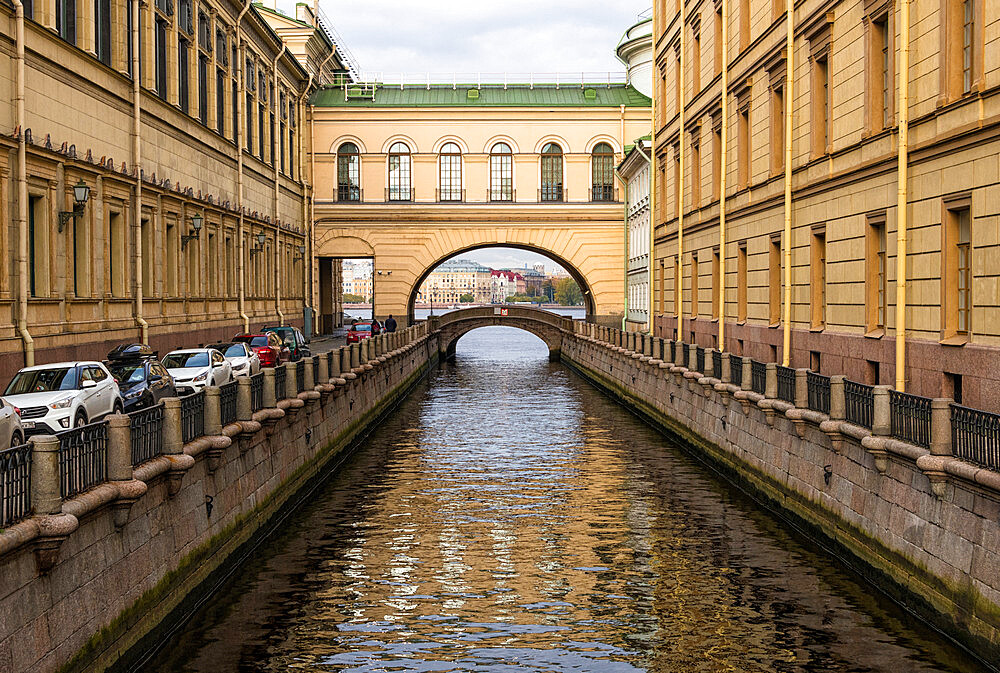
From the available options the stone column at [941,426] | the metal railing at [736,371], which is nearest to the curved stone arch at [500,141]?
the metal railing at [736,371]

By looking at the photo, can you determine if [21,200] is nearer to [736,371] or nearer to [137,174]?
[137,174]

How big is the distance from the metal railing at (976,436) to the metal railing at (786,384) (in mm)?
7218

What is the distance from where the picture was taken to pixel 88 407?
774 inches

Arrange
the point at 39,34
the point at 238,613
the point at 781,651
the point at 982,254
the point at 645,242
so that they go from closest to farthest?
the point at 781,651 < the point at 238,613 < the point at 982,254 < the point at 39,34 < the point at 645,242

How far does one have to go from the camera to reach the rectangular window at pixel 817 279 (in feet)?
86.2

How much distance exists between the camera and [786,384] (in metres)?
21.8

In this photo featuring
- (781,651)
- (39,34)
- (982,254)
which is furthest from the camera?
(39,34)

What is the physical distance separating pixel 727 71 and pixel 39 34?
741 inches

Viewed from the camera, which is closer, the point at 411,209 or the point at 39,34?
the point at 39,34

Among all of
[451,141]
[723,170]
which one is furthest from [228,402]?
[451,141]

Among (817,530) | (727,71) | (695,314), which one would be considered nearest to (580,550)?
(817,530)

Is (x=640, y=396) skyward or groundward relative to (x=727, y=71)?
groundward

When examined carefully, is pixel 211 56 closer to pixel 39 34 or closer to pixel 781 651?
pixel 39 34

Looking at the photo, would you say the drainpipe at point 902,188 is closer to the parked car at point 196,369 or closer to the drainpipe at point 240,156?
the parked car at point 196,369
